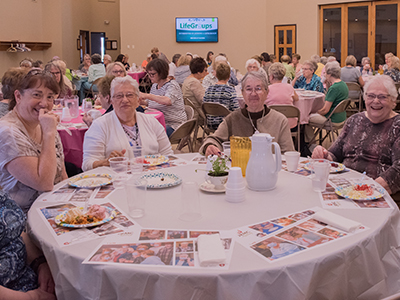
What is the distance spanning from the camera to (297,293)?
1.33 metres

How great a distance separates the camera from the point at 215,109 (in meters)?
5.48

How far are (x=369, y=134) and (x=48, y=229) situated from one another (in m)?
2.16

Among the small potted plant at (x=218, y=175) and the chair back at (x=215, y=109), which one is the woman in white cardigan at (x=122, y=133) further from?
the chair back at (x=215, y=109)

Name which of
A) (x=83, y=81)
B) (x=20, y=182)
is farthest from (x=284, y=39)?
(x=20, y=182)

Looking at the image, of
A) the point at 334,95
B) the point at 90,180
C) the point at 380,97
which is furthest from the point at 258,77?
the point at 334,95

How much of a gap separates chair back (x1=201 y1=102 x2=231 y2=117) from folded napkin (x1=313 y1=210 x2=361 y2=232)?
374 centimetres

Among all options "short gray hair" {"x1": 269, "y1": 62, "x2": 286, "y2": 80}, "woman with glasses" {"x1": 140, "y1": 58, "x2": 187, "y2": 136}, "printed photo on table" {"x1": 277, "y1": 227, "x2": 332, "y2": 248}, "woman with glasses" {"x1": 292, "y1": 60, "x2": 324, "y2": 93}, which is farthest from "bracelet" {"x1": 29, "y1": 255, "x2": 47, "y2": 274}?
"woman with glasses" {"x1": 292, "y1": 60, "x2": 324, "y2": 93}

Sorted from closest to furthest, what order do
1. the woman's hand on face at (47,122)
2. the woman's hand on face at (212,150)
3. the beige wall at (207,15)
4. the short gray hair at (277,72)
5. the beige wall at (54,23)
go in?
1. the woman's hand on face at (47,122)
2. the woman's hand on face at (212,150)
3. the short gray hair at (277,72)
4. the beige wall at (54,23)
5. the beige wall at (207,15)

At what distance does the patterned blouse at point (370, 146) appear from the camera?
2729 millimetres

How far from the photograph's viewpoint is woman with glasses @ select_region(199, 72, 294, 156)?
3.01 meters

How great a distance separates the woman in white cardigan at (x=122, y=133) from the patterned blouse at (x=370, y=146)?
127 centimetres

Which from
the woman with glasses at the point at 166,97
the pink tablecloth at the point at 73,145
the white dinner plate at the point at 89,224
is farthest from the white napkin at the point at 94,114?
the white dinner plate at the point at 89,224

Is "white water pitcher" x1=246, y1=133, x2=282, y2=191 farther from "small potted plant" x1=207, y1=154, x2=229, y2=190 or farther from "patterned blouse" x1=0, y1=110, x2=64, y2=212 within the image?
"patterned blouse" x1=0, y1=110, x2=64, y2=212

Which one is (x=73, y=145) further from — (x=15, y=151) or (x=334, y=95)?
(x=334, y=95)
